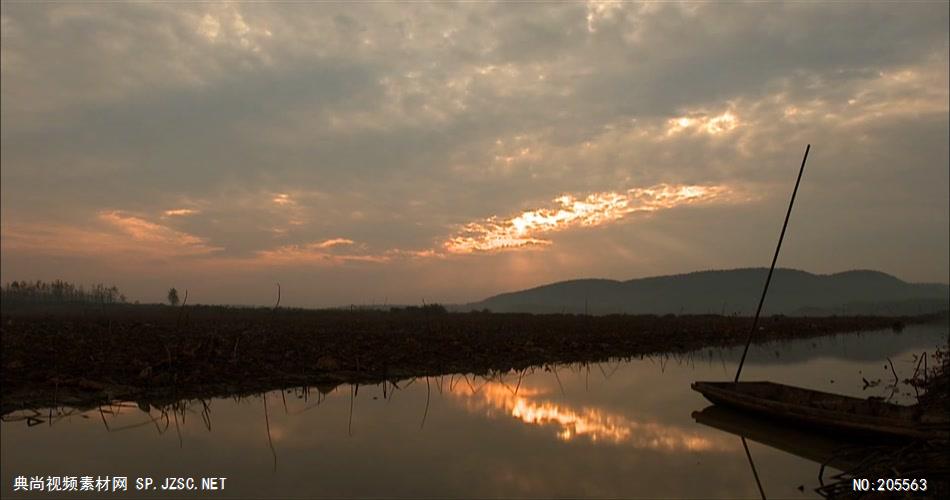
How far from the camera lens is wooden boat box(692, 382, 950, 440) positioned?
8484mm

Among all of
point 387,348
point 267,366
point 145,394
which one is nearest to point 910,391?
point 387,348

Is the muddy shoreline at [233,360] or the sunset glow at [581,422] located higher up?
the muddy shoreline at [233,360]

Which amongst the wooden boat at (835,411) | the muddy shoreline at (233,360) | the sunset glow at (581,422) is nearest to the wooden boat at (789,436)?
the wooden boat at (835,411)

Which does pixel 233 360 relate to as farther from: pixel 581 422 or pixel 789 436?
pixel 789 436

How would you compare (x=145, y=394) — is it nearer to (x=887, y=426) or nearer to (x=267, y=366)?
(x=267, y=366)

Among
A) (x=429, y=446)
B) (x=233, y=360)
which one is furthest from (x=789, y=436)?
(x=233, y=360)

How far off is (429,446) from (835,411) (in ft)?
22.8

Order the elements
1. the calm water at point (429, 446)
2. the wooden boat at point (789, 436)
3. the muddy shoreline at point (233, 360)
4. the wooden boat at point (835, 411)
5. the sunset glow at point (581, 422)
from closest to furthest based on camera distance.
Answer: the calm water at point (429, 446) < the wooden boat at point (835, 411) < the wooden boat at point (789, 436) < the sunset glow at point (581, 422) < the muddy shoreline at point (233, 360)

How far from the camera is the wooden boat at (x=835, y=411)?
8484mm

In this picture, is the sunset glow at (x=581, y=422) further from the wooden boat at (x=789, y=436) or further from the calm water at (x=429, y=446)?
the wooden boat at (x=789, y=436)

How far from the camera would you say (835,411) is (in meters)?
9.54

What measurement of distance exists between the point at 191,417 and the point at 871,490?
1093 centimetres

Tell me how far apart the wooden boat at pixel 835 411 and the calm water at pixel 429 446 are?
1.05 metres

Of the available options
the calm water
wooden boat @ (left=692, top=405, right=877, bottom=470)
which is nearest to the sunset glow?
the calm water
